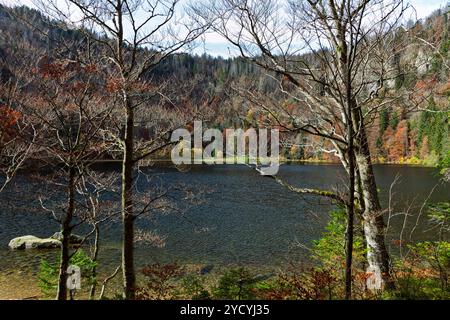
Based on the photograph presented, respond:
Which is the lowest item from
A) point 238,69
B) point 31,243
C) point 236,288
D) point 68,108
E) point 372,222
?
point 31,243

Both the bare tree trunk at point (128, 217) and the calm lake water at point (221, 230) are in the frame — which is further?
the calm lake water at point (221, 230)

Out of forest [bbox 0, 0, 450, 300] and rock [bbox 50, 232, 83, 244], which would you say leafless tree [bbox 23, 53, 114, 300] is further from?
rock [bbox 50, 232, 83, 244]

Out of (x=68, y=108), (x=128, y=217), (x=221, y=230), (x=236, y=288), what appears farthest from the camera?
(x=221, y=230)

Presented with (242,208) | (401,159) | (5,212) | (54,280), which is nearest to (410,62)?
(54,280)

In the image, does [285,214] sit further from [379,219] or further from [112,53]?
[112,53]

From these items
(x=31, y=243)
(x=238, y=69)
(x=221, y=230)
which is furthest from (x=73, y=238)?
(x=238, y=69)

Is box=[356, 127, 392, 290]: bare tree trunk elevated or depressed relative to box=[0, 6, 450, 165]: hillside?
depressed

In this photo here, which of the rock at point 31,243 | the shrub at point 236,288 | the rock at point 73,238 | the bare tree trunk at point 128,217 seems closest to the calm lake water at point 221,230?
the rock at point 31,243

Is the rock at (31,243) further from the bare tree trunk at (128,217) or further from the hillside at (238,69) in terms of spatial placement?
the bare tree trunk at (128,217)

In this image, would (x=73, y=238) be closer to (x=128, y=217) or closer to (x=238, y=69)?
(x=128, y=217)

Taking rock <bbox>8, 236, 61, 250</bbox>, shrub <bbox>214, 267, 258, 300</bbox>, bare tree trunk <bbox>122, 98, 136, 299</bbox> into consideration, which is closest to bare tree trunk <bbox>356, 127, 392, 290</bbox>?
shrub <bbox>214, 267, 258, 300</bbox>
